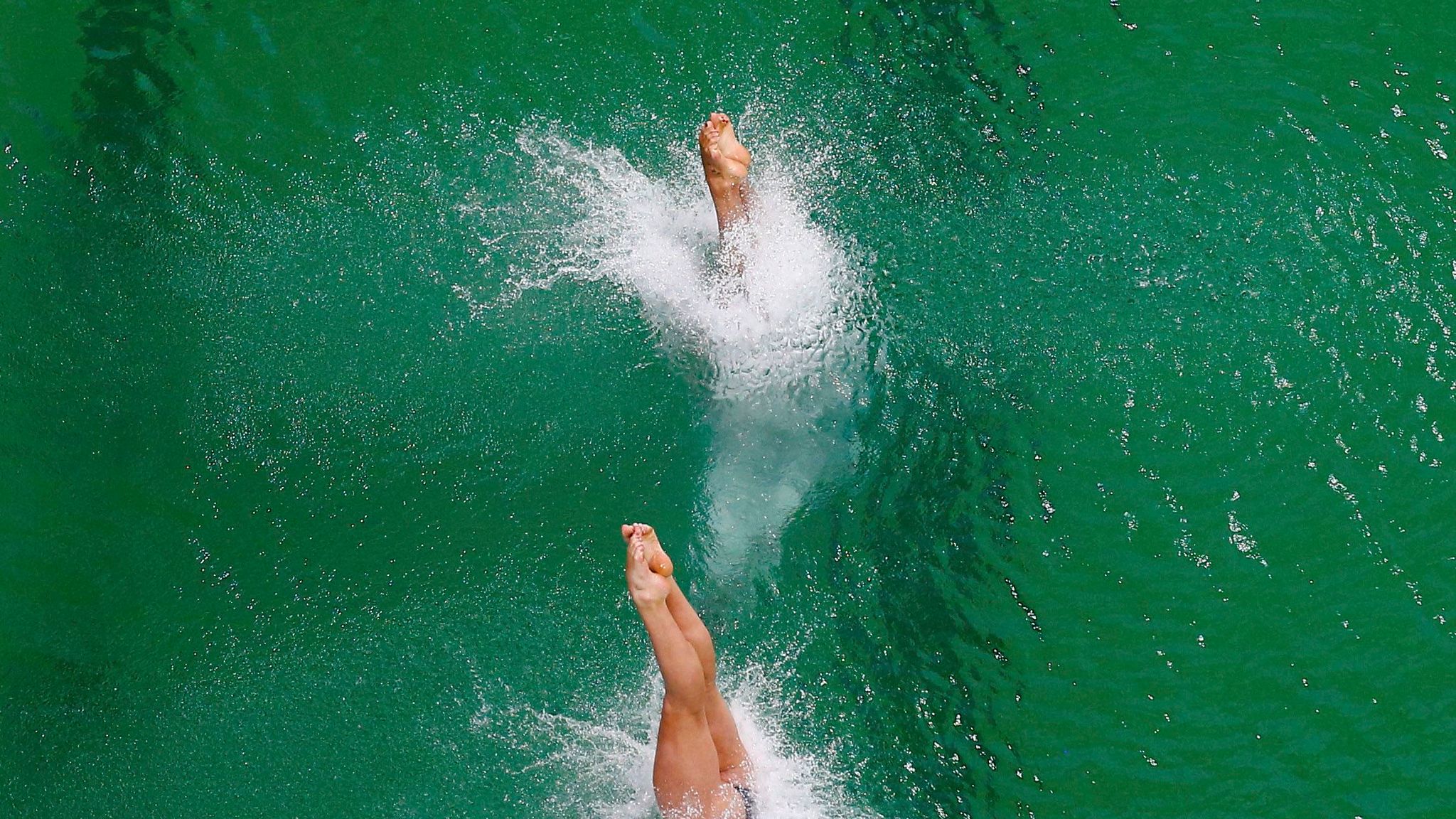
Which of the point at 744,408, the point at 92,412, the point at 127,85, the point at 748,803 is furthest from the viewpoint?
the point at 127,85

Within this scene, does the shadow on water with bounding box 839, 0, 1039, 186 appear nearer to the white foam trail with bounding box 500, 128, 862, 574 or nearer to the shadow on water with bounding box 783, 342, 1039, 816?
the white foam trail with bounding box 500, 128, 862, 574

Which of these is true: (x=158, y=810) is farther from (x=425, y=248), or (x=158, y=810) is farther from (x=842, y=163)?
(x=842, y=163)

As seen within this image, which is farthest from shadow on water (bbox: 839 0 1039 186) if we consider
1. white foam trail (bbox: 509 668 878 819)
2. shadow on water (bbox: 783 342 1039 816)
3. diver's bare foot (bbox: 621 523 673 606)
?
diver's bare foot (bbox: 621 523 673 606)

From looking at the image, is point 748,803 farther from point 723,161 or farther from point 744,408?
point 723,161

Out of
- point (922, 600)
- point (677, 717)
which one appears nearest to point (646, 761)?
point (677, 717)

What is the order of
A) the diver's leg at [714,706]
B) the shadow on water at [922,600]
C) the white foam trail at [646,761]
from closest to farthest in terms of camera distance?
the diver's leg at [714,706], the white foam trail at [646,761], the shadow on water at [922,600]

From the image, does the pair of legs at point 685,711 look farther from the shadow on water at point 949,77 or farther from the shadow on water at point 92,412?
the shadow on water at point 949,77

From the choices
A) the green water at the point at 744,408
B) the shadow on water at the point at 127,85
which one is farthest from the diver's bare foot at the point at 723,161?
the shadow on water at the point at 127,85
